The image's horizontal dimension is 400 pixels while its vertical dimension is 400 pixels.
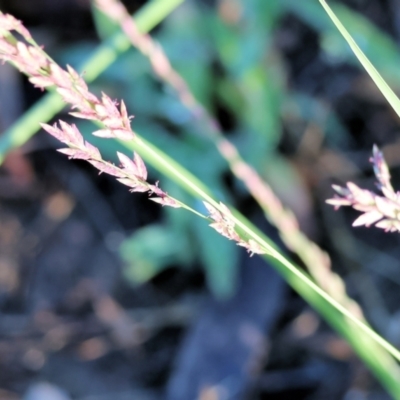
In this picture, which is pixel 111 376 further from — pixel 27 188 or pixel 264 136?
pixel 264 136

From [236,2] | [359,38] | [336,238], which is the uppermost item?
[236,2]

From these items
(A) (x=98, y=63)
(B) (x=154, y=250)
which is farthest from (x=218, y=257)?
(A) (x=98, y=63)

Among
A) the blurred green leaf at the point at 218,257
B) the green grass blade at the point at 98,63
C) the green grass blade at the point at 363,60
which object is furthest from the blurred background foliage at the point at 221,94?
the green grass blade at the point at 363,60

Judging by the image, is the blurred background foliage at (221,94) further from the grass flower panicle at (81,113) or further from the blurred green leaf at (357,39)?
the grass flower panicle at (81,113)

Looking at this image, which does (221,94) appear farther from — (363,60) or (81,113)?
(81,113)

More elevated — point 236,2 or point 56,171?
point 56,171

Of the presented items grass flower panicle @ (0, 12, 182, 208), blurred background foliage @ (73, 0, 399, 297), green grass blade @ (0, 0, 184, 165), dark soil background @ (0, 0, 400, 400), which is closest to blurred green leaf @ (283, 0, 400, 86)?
blurred background foliage @ (73, 0, 399, 297)

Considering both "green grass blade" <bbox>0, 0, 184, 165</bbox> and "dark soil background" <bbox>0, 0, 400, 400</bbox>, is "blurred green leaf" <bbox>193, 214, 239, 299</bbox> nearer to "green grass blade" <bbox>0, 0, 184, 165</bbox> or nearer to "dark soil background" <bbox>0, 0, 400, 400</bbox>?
"dark soil background" <bbox>0, 0, 400, 400</bbox>

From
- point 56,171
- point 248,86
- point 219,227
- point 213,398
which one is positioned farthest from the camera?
point 56,171

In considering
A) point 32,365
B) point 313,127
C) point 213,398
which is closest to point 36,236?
point 32,365
